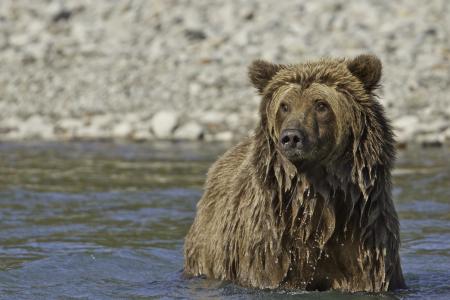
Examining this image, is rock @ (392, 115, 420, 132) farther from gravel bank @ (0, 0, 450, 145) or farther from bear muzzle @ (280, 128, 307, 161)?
bear muzzle @ (280, 128, 307, 161)

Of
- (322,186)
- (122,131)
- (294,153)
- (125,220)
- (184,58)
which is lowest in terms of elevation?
(125,220)

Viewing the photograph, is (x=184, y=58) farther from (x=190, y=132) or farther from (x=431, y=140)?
(x=431, y=140)

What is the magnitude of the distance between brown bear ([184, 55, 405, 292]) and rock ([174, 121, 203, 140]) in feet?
31.7

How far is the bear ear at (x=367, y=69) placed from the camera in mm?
6711

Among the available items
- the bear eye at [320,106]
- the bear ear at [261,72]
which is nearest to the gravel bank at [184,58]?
the bear ear at [261,72]

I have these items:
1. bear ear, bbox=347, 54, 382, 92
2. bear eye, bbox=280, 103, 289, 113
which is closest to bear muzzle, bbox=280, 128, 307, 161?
bear eye, bbox=280, 103, 289, 113

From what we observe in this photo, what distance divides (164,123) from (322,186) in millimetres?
10651

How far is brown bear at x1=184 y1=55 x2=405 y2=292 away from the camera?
21.6 feet

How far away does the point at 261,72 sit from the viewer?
6.94m

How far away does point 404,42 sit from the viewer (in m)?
20.1

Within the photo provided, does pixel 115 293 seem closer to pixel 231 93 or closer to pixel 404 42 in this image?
pixel 231 93

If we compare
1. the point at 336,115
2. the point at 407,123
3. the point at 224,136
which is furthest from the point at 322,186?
the point at 224,136

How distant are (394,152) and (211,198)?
168 cm

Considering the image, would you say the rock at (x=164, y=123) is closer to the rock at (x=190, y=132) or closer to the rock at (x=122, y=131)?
the rock at (x=190, y=132)
